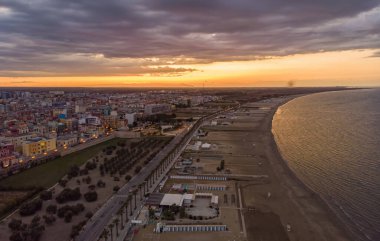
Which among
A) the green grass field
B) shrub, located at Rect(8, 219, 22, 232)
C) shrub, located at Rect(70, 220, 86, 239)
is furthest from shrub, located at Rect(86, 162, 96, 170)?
shrub, located at Rect(70, 220, 86, 239)

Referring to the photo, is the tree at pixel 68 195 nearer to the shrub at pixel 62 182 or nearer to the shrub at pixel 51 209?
the shrub at pixel 51 209

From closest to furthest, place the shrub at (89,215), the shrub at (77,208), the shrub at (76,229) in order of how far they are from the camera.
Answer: the shrub at (76,229), the shrub at (89,215), the shrub at (77,208)

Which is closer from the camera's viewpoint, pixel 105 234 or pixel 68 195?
pixel 105 234

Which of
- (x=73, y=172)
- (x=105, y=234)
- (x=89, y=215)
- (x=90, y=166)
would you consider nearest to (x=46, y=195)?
(x=89, y=215)

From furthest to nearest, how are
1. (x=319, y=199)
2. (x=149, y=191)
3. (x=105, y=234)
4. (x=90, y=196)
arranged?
(x=149, y=191) → (x=90, y=196) → (x=319, y=199) → (x=105, y=234)

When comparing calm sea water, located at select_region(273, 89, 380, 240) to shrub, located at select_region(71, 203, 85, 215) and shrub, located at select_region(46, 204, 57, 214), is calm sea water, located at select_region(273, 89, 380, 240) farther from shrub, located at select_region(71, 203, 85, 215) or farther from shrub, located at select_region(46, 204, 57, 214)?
shrub, located at select_region(46, 204, 57, 214)

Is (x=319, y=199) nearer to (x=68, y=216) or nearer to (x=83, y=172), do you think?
(x=68, y=216)

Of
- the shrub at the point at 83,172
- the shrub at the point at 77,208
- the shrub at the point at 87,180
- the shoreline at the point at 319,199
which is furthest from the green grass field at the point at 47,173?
the shoreline at the point at 319,199
